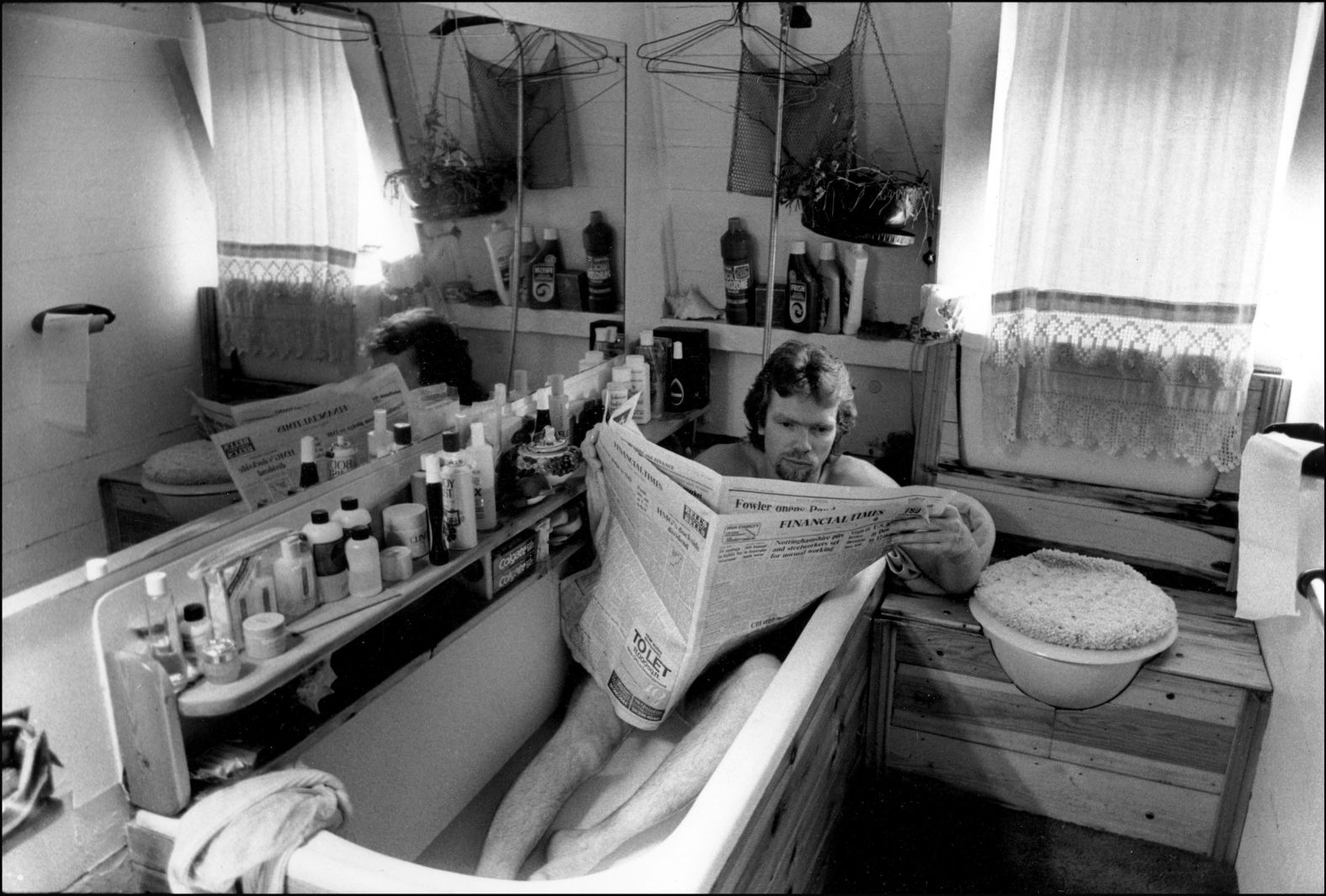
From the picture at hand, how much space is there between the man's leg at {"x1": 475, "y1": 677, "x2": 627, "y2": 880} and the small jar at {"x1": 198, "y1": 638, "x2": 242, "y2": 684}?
1.86 feet

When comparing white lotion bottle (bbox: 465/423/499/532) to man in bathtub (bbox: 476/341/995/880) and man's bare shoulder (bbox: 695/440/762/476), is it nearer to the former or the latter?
man in bathtub (bbox: 476/341/995/880)

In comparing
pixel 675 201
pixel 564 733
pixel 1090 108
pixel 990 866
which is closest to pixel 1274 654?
pixel 990 866

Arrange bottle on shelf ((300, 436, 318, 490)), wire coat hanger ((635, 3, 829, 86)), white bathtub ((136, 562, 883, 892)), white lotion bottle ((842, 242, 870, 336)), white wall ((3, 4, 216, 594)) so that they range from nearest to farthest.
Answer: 1. white wall ((3, 4, 216, 594))
2. white bathtub ((136, 562, 883, 892))
3. bottle on shelf ((300, 436, 318, 490))
4. wire coat hanger ((635, 3, 829, 86))
5. white lotion bottle ((842, 242, 870, 336))

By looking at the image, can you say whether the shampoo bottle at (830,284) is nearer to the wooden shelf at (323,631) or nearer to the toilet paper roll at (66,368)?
the wooden shelf at (323,631)

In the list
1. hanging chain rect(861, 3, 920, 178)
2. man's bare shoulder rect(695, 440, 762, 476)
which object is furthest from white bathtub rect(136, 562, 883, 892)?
hanging chain rect(861, 3, 920, 178)

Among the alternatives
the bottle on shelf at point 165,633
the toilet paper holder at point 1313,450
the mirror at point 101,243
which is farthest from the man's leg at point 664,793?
the toilet paper holder at point 1313,450

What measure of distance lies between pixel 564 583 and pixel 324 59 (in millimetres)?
1044

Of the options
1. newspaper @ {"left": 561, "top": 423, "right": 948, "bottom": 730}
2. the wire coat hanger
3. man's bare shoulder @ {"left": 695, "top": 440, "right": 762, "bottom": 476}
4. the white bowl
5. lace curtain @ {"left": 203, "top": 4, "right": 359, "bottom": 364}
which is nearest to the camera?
lace curtain @ {"left": 203, "top": 4, "right": 359, "bottom": 364}

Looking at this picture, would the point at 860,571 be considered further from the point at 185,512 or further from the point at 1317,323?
the point at 185,512

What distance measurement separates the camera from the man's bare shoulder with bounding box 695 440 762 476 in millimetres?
2234

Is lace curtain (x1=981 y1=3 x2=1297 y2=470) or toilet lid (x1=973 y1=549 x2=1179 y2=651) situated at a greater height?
lace curtain (x1=981 y1=3 x2=1297 y2=470)

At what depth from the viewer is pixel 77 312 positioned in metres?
1.25

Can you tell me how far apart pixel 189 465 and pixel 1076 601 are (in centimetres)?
157

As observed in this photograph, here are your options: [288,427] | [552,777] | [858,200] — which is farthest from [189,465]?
[858,200]
